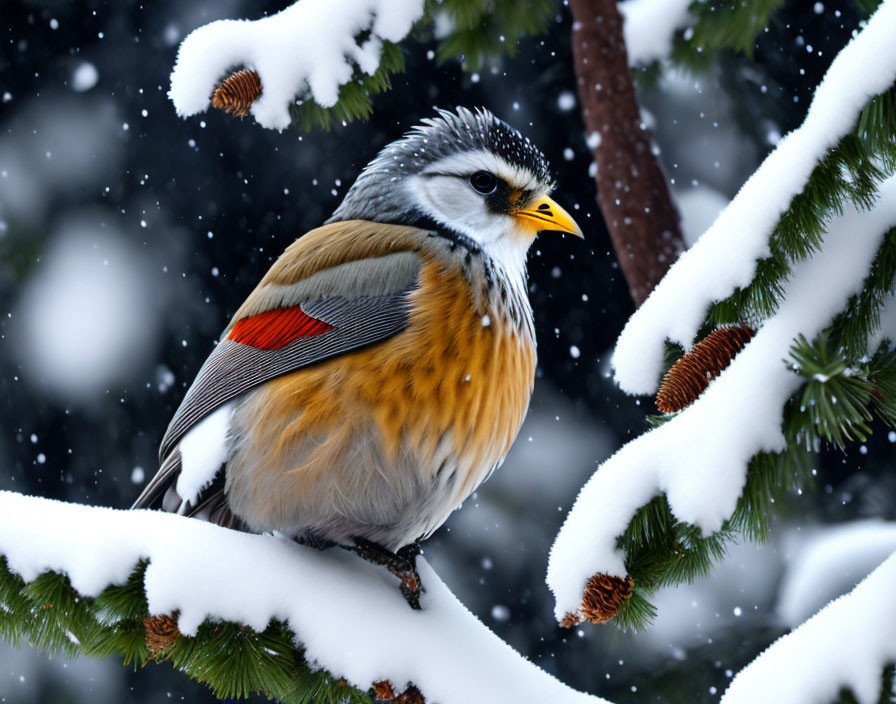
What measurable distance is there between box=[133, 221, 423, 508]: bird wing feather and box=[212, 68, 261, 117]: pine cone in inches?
15.6

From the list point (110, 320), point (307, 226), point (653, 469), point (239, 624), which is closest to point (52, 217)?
point (110, 320)

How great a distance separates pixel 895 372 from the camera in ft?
4.42

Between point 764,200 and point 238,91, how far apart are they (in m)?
1.34

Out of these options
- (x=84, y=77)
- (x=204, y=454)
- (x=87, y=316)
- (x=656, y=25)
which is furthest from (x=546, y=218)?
(x=84, y=77)

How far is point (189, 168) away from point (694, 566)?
4117 mm

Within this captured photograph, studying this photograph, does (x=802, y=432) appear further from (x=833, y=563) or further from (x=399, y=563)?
(x=833, y=563)

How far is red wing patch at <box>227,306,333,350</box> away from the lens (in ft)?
7.47

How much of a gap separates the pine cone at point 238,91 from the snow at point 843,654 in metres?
1.71

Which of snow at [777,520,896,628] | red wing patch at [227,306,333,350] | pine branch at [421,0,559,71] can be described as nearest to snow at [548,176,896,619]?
red wing patch at [227,306,333,350]

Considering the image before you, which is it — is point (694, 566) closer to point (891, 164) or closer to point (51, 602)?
point (891, 164)

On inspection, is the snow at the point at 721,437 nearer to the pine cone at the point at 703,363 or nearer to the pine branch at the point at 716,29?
the pine cone at the point at 703,363

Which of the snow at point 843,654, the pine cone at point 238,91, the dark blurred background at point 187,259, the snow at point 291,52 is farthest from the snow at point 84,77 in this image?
the snow at point 843,654

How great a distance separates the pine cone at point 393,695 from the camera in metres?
1.78

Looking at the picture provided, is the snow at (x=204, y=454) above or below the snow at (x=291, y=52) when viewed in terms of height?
below
